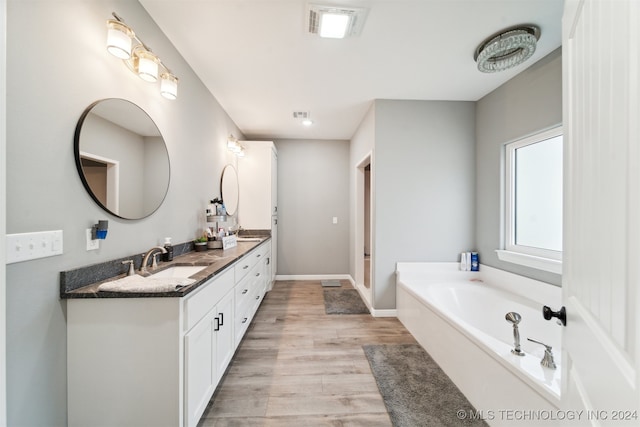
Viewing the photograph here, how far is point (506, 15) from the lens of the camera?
5.50 ft

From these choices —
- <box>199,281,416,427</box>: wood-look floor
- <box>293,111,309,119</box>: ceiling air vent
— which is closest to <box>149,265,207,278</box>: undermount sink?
<box>199,281,416,427</box>: wood-look floor

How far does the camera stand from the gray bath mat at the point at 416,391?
1.47 m

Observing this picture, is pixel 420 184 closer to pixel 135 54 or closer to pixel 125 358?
pixel 135 54

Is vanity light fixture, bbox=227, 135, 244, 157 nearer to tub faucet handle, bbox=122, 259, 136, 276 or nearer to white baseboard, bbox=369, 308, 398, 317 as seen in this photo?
tub faucet handle, bbox=122, 259, 136, 276

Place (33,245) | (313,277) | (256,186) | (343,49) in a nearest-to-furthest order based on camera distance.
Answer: (33,245), (343,49), (256,186), (313,277)

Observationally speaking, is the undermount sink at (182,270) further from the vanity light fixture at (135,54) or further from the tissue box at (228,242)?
the vanity light fixture at (135,54)

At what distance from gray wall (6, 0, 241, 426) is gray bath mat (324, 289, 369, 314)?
2.33 meters

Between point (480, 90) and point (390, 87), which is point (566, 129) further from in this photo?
point (480, 90)

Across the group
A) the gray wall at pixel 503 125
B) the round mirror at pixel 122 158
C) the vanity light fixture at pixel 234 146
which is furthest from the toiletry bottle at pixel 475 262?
the vanity light fixture at pixel 234 146

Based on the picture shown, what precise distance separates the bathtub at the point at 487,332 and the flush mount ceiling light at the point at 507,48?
1.90m

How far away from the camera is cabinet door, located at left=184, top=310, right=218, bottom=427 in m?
1.20

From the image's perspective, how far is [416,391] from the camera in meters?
1.68

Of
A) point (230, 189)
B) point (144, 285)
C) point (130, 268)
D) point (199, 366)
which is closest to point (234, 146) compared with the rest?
point (230, 189)

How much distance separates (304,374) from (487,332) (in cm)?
177
